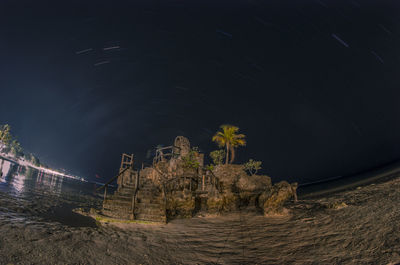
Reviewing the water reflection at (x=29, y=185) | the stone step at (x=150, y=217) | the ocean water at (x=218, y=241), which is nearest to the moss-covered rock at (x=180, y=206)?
the stone step at (x=150, y=217)

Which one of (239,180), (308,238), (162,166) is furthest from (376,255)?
(162,166)

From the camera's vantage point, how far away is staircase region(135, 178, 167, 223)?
10023 mm

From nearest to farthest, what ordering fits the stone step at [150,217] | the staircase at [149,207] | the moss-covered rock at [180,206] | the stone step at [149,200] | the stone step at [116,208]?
the stone step at [150,217] → the staircase at [149,207] → the stone step at [116,208] → the stone step at [149,200] → the moss-covered rock at [180,206]

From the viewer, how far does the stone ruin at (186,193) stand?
10.5m

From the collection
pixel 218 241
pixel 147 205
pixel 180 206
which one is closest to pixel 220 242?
pixel 218 241

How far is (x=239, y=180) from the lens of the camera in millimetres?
19703

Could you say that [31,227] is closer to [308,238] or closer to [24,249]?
[24,249]

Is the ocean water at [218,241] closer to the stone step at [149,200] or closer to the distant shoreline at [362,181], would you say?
the stone step at [149,200]

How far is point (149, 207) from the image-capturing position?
35.3 feet

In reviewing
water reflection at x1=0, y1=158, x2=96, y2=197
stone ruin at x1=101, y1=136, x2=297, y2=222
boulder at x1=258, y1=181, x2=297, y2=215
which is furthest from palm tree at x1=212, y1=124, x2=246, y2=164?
water reflection at x1=0, y1=158, x2=96, y2=197

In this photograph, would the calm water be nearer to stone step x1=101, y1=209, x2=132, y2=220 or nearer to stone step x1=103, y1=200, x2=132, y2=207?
stone step x1=101, y1=209, x2=132, y2=220

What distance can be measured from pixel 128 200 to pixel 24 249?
253 inches

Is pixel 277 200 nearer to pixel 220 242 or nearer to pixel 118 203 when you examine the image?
pixel 220 242

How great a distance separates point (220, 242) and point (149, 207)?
5032 millimetres
